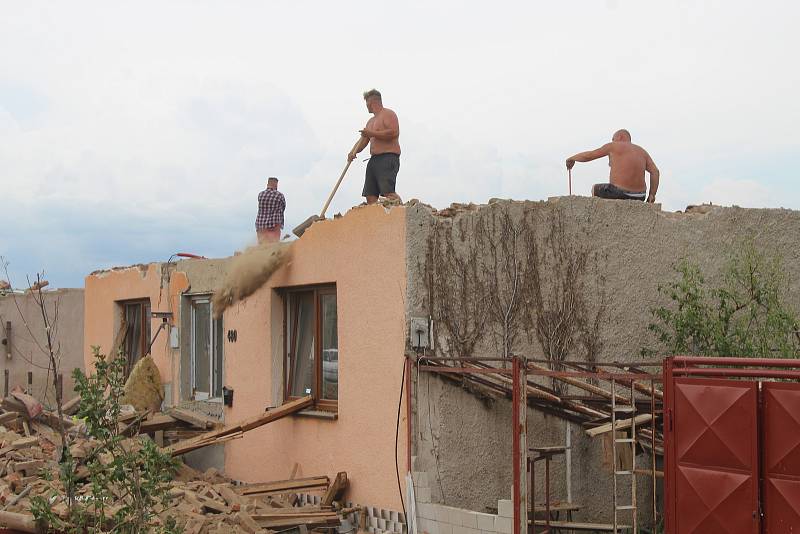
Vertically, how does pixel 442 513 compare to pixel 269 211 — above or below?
below

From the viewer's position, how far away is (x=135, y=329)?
16.2 m

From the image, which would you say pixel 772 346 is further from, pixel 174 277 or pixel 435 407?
pixel 174 277

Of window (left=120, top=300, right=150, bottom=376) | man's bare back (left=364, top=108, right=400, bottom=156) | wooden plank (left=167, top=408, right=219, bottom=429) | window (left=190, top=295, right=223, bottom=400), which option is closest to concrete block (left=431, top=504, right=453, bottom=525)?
man's bare back (left=364, top=108, right=400, bottom=156)

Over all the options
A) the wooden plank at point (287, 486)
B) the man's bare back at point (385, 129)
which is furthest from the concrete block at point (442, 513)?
the man's bare back at point (385, 129)

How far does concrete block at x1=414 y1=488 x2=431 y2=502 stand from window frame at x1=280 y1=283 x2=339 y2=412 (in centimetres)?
186

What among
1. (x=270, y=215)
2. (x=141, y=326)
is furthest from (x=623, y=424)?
(x=141, y=326)

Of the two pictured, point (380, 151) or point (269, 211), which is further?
point (269, 211)

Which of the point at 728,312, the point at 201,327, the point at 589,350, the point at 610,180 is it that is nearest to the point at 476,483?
the point at 589,350

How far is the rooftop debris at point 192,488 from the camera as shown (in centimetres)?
942

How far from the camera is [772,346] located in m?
11.3

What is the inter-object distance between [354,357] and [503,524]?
107 inches

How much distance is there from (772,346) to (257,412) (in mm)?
6362

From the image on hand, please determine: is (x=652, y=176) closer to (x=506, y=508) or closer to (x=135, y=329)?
(x=506, y=508)

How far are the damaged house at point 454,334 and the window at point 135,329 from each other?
161 inches
